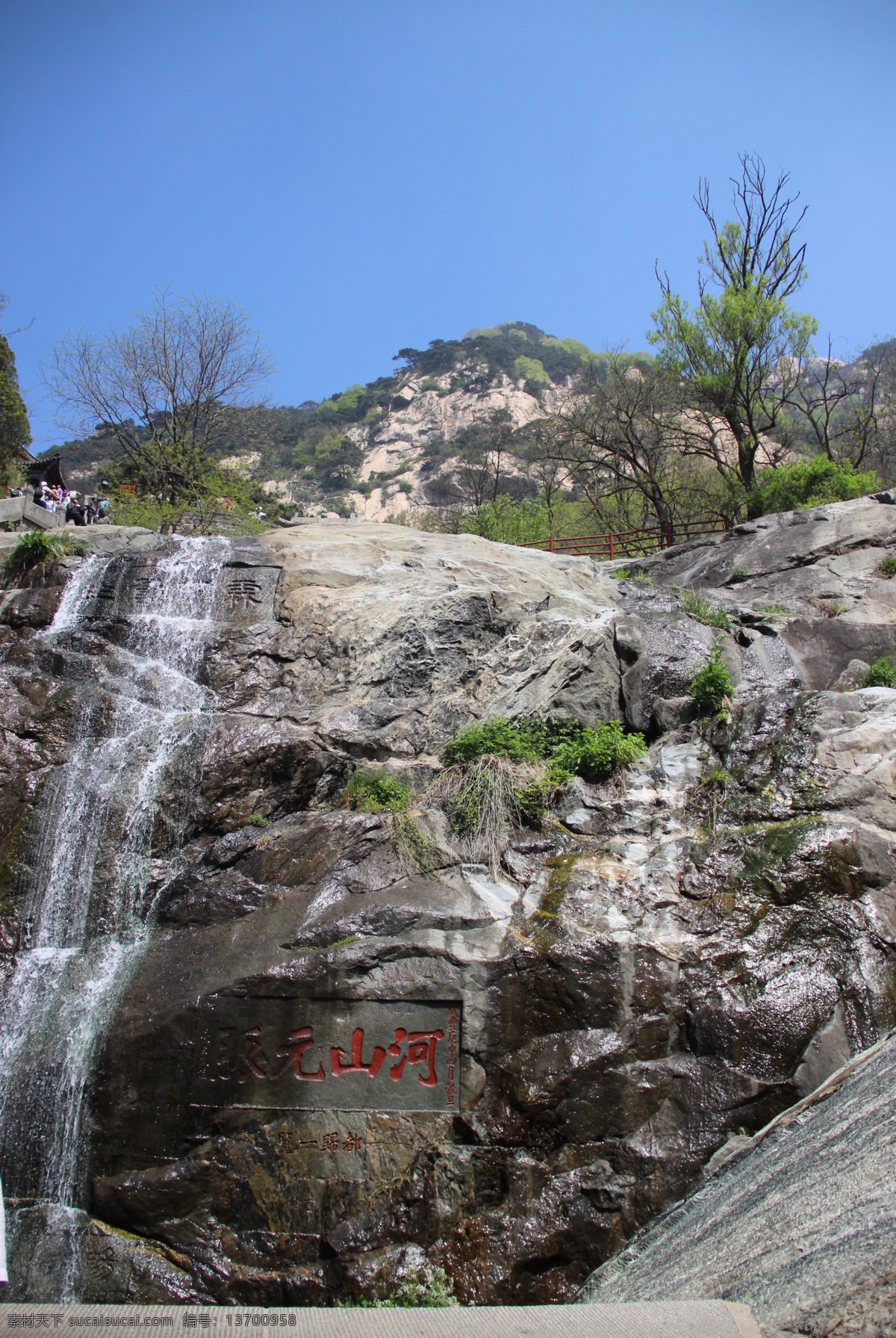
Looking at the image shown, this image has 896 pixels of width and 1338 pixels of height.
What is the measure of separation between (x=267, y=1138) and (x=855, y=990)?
4860 mm

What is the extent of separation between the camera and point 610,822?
844cm

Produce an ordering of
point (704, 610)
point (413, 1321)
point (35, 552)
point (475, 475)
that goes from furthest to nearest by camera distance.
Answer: point (475, 475), point (35, 552), point (704, 610), point (413, 1321)

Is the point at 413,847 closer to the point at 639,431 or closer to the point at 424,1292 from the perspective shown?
the point at 424,1292

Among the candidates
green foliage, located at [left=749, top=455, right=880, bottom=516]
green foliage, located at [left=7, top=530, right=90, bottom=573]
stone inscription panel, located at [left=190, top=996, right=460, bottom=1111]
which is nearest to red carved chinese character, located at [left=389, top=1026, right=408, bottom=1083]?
stone inscription panel, located at [left=190, top=996, right=460, bottom=1111]

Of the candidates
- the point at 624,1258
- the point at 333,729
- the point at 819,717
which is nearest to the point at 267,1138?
the point at 624,1258

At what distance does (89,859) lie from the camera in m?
8.30

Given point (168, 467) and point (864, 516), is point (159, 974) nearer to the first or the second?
point (864, 516)

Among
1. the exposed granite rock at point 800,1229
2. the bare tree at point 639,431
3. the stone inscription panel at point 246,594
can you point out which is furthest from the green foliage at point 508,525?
the exposed granite rock at point 800,1229

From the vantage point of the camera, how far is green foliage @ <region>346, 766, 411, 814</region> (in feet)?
28.8

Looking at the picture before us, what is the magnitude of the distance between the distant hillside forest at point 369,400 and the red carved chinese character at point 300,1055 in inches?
2151

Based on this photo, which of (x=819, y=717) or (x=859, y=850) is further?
(x=819, y=717)

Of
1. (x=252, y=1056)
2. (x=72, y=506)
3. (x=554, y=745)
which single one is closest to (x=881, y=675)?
(x=554, y=745)

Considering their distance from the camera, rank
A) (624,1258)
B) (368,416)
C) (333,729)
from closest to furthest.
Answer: (624,1258) < (333,729) < (368,416)

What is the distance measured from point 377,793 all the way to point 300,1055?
3.01 m
